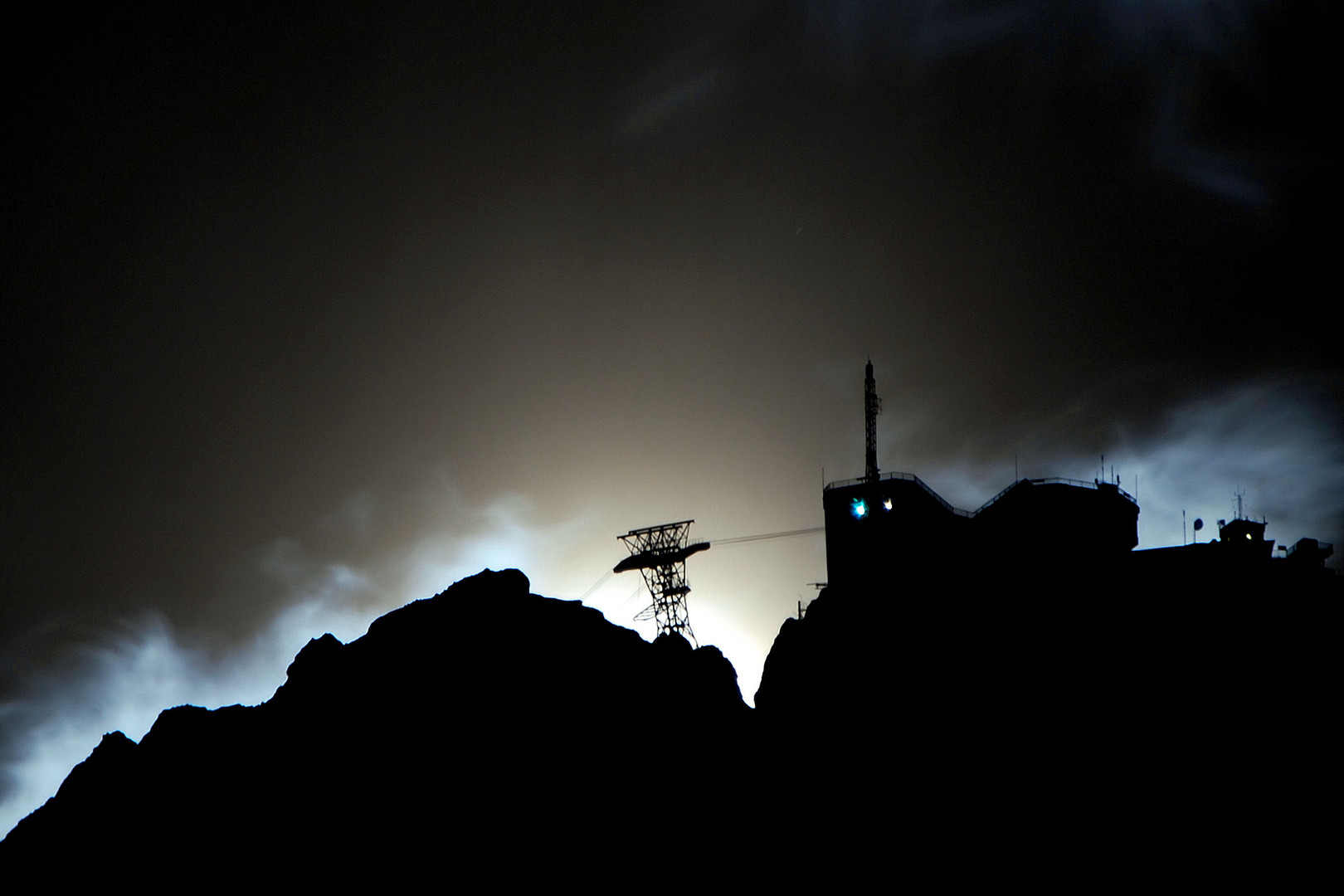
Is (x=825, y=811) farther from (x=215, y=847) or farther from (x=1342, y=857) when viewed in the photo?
(x=215, y=847)

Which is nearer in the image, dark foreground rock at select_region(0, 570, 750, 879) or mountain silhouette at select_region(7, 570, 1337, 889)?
mountain silhouette at select_region(7, 570, 1337, 889)

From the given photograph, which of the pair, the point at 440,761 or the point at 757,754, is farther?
the point at 757,754

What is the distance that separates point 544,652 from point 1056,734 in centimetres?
4070

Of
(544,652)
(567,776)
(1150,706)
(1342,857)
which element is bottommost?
(1342,857)

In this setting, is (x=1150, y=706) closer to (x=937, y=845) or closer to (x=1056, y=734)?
(x=1056, y=734)

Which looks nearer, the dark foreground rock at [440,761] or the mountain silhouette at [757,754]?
Result: the mountain silhouette at [757,754]

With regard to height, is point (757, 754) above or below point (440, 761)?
above

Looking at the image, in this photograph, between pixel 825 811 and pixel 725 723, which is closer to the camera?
pixel 825 811

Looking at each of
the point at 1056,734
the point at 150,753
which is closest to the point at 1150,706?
the point at 1056,734

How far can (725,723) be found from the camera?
70.2m

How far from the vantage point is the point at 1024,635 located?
6569 centimetres

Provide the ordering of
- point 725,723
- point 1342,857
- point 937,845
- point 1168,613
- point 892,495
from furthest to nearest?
point 892,495
point 725,723
point 1168,613
point 937,845
point 1342,857

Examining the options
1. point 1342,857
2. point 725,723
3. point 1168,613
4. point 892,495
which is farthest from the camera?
point 892,495

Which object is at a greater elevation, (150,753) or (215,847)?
(150,753)
